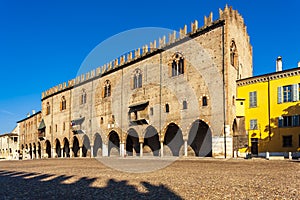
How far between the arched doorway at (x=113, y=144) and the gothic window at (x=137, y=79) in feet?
23.6

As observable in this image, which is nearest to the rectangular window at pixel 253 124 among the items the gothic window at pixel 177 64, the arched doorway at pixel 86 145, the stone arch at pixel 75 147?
the gothic window at pixel 177 64

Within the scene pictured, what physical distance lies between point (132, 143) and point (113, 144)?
387cm

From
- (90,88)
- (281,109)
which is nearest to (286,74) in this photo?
(281,109)

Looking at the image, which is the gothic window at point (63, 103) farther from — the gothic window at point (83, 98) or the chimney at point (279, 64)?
the chimney at point (279, 64)

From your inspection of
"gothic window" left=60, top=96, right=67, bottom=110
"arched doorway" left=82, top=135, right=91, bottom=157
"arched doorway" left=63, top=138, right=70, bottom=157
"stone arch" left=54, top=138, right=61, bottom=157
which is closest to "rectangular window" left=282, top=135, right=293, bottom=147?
"arched doorway" left=82, top=135, right=91, bottom=157

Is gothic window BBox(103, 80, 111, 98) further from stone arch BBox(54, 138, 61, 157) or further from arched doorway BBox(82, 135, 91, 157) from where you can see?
stone arch BBox(54, 138, 61, 157)

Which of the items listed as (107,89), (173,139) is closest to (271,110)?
(173,139)

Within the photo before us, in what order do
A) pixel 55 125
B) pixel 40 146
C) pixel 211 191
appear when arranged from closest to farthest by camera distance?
pixel 211 191
pixel 55 125
pixel 40 146

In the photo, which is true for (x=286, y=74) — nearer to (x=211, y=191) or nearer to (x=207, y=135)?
(x=207, y=135)

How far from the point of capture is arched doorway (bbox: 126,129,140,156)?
32.4 m

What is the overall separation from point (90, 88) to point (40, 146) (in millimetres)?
19352

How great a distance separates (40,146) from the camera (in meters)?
52.3

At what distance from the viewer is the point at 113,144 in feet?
121

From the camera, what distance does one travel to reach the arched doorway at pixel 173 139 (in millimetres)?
29089
